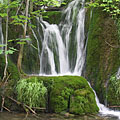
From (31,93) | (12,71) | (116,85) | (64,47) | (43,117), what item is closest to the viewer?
(43,117)

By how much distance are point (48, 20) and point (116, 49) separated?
6455mm

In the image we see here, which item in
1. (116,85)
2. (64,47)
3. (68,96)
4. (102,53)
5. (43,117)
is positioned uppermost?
(64,47)

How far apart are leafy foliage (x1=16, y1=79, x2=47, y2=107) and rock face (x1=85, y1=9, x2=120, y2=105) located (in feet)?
7.24

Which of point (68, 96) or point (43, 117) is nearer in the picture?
point (43, 117)

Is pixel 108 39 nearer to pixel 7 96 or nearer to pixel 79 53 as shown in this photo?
pixel 79 53

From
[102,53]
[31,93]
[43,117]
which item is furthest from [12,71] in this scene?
[102,53]

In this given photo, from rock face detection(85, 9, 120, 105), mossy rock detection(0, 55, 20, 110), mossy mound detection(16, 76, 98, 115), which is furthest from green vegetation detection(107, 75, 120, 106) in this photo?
mossy rock detection(0, 55, 20, 110)

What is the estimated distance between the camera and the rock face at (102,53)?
20.3 feet

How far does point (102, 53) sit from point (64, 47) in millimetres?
3089

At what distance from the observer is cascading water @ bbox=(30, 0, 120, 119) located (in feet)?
28.2

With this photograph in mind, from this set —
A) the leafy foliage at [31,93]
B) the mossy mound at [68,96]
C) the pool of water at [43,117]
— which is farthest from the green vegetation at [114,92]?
the leafy foliage at [31,93]

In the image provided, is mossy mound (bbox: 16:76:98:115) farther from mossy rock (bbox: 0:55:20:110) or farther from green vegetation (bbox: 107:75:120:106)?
green vegetation (bbox: 107:75:120:106)

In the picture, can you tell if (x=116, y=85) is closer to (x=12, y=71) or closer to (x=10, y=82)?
(x=10, y=82)

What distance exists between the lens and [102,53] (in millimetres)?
6730
